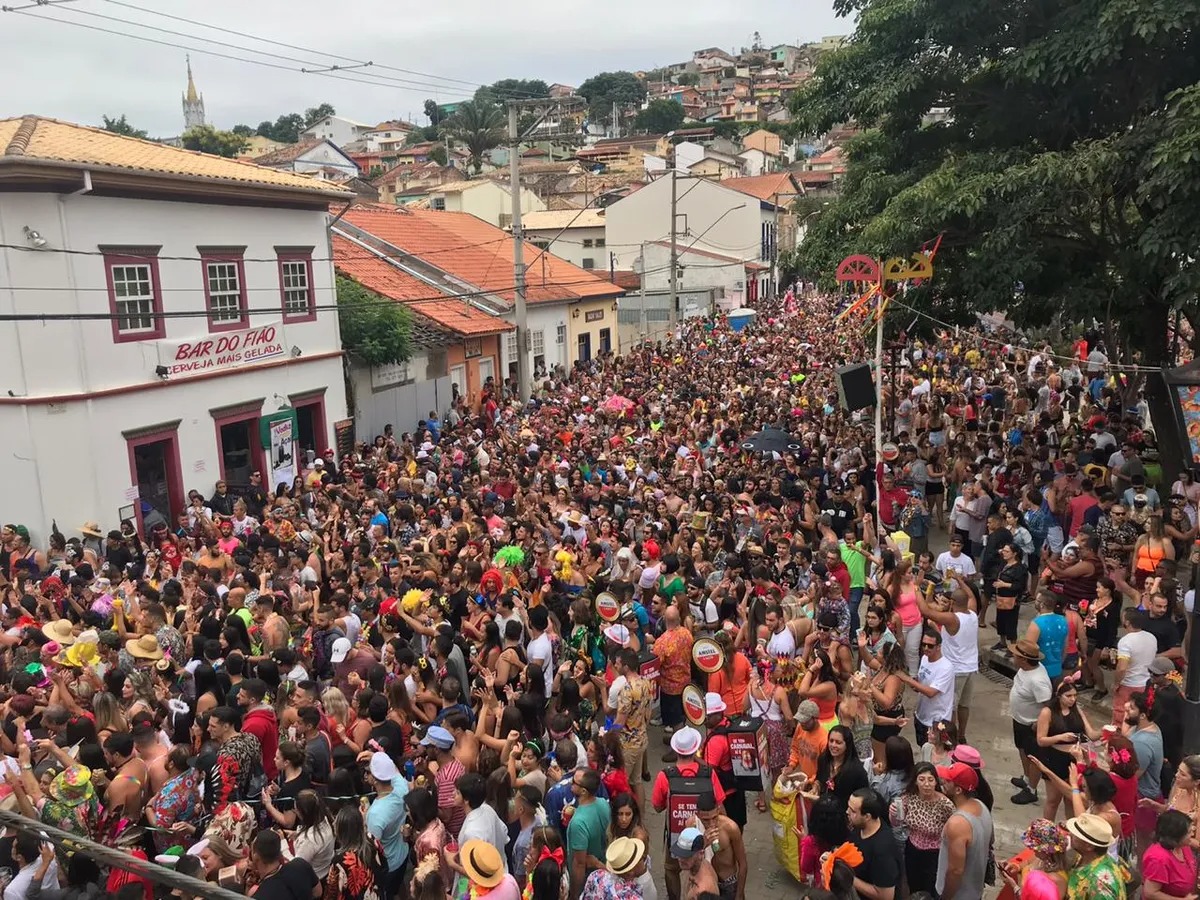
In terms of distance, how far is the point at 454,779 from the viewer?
570 cm

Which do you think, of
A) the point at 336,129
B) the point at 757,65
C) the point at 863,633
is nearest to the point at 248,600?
the point at 863,633

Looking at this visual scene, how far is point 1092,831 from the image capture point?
4.54m

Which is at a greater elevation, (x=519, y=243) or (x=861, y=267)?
(x=519, y=243)

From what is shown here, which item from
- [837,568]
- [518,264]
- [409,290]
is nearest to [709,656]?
[837,568]

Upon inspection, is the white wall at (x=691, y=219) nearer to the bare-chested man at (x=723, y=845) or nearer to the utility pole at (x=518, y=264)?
the utility pole at (x=518, y=264)

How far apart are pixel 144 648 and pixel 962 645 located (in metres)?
6.64

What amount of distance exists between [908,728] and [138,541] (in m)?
10.9

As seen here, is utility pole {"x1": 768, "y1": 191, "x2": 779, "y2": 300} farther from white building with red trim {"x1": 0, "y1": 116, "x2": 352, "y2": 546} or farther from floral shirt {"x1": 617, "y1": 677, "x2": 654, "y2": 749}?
floral shirt {"x1": 617, "y1": 677, "x2": 654, "y2": 749}

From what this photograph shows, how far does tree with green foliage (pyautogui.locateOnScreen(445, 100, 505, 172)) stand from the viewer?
218 ft

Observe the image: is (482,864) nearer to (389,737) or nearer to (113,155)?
(389,737)

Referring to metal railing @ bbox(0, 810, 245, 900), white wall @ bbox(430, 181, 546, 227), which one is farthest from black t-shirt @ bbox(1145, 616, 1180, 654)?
white wall @ bbox(430, 181, 546, 227)

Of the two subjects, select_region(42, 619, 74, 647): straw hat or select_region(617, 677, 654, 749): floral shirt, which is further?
select_region(42, 619, 74, 647): straw hat

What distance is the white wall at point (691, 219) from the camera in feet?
166

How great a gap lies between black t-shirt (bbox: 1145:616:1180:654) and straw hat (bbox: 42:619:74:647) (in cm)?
884
